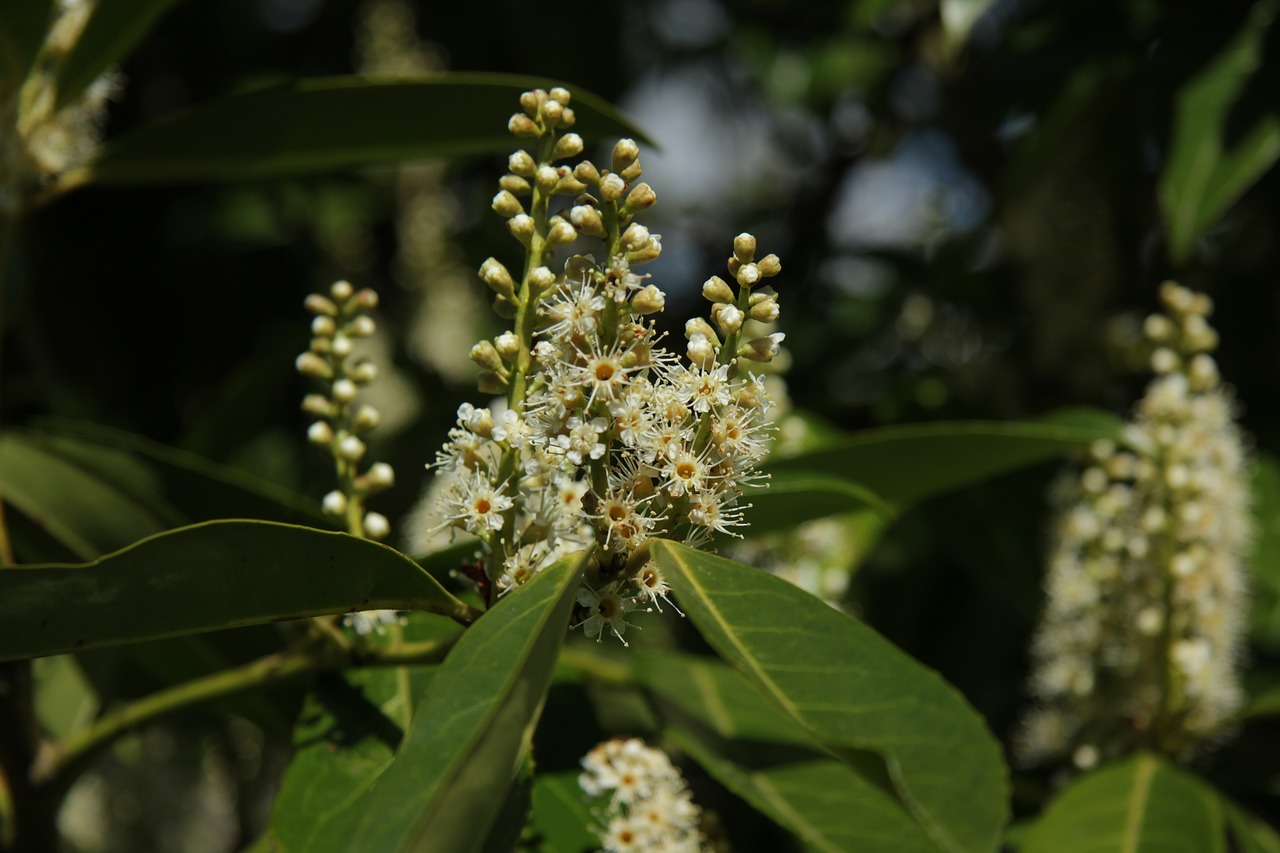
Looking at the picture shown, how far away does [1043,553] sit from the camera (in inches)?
113

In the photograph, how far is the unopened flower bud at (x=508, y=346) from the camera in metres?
1.19

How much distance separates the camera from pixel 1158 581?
212 centimetres

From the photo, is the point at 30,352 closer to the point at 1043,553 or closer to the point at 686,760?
the point at 686,760

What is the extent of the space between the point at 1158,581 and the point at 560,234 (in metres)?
1.39

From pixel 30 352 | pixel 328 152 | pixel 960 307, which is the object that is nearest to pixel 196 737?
pixel 30 352

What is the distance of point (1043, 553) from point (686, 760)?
0.94 meters

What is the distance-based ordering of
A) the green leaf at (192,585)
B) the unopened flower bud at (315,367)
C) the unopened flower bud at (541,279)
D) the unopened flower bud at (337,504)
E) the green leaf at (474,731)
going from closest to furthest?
the green leaf at (474,731)
the green leaf at (192,585)
the unopened flower bud at (541,279)
the unopened flower bud at (337,504)
the unopened flower bud at (315,367)

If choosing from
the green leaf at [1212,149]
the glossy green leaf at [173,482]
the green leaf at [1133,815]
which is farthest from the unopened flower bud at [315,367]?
the green leaf at [1212,149]

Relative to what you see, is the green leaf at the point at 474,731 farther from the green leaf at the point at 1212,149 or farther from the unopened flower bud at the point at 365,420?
the green leaf at the point at 1212,149

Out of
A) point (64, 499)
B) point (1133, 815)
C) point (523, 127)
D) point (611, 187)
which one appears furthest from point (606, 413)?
point (1133, 815)

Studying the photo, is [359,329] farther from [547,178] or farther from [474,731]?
[474,731]

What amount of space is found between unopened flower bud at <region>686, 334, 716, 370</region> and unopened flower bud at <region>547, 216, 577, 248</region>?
159mm

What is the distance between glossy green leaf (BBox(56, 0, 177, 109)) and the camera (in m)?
1.88

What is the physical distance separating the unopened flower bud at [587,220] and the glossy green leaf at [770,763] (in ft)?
1.73
